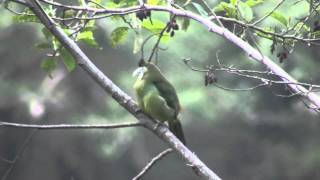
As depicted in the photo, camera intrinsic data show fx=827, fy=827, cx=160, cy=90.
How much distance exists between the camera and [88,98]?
6051 mm

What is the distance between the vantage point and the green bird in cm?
212

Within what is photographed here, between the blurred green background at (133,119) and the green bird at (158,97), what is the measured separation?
2867mm

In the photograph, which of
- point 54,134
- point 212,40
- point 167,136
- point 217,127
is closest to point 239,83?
point 212,40

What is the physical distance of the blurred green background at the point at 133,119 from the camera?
5.36 meters

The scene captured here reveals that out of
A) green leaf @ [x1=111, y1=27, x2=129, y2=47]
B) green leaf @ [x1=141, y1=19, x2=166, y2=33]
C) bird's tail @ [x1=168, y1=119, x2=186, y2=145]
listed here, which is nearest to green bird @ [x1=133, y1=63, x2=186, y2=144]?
bird's tail @ [x1=168, y1=119, x2=186, y2=145]

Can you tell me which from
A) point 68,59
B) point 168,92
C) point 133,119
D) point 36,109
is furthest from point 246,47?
point 36,109

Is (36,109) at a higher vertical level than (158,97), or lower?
lower

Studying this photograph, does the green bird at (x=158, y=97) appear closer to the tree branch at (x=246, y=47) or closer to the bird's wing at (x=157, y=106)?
the bird's wing at (x=157, y=106)

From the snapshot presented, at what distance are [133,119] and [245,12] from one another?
3.72m

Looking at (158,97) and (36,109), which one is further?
(36,109)

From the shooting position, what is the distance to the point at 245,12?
1.73m

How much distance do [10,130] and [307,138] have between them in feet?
7.32

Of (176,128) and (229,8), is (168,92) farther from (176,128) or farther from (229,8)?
(229,8)

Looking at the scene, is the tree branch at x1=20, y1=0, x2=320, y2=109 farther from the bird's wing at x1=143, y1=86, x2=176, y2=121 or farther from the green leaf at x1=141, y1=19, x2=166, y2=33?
the bird's wing at x1=143, y1=86, x2=176, y2=121
